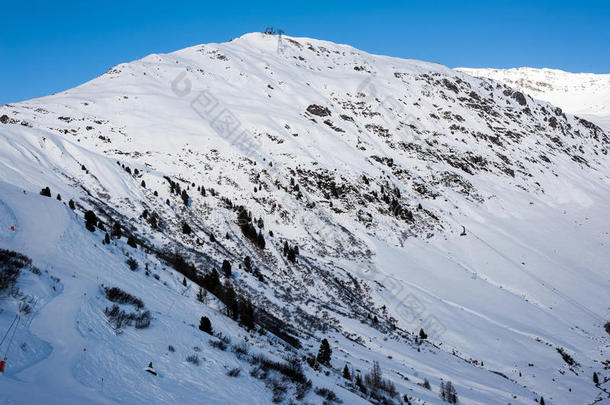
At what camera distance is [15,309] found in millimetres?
7172

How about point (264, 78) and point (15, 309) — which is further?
point (264, 78)

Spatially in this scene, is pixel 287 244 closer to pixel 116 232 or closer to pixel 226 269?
pixel 226 269

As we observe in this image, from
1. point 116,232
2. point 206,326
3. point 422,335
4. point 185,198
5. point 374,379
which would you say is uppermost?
point 185,198

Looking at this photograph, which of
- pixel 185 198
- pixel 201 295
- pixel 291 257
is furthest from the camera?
pixel 185 198

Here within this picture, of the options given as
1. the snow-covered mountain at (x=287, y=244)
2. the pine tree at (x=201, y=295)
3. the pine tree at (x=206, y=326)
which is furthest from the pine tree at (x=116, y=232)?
the pine tree at (x=206, y=326)

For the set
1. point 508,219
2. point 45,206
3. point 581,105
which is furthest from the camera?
point 581,105

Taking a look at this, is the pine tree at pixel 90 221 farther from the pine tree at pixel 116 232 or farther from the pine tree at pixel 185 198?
the pine tree at pixel 185 198

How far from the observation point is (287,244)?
112ft

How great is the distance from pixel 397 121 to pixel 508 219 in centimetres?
3432

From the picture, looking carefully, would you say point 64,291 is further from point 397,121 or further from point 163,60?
point 163,60

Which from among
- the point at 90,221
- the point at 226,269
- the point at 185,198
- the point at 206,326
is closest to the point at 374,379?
the point at 206,326

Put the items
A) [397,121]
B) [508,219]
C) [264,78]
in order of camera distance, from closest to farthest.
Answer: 1. [508,219]
2. [397,121]
3. [264,78]

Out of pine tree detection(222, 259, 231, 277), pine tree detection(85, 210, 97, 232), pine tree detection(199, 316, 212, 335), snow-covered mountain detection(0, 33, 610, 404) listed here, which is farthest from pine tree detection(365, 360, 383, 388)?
pine tree detection(85, 210, 97, 232)

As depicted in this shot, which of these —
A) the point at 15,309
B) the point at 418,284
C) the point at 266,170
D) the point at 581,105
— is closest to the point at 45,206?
the point at 15,309
